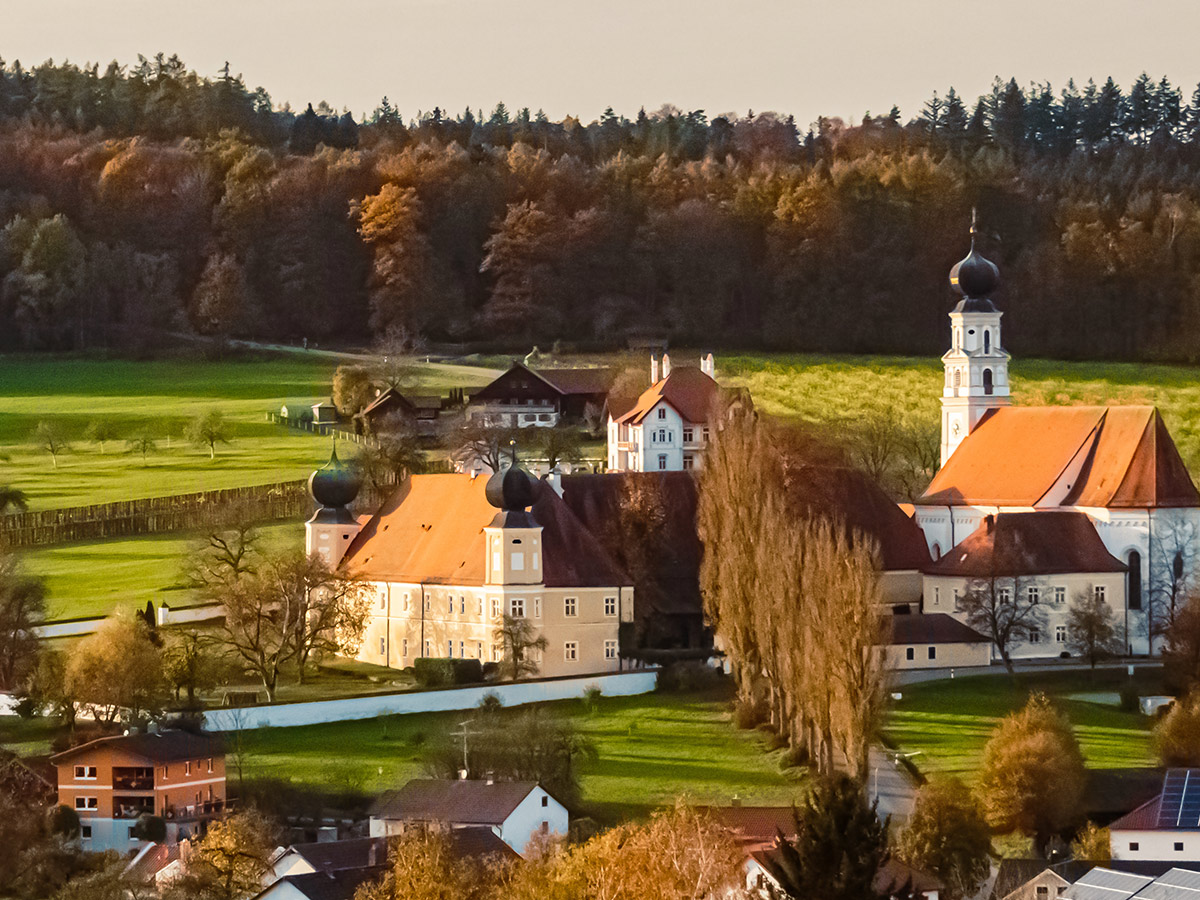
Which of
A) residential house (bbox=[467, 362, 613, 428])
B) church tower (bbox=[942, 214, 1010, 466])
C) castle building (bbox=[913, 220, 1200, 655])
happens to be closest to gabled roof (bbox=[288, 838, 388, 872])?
castle building (bbox=[913, 220, 1200, 655])

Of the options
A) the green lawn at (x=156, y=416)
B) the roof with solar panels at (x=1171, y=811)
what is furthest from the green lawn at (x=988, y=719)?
the green lawn at (x=156, y=416)

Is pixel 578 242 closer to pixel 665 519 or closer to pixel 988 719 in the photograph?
pixel 665 519

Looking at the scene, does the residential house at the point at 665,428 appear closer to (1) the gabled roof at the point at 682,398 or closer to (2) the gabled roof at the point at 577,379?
(1) the gabled roof at the point at 682,398

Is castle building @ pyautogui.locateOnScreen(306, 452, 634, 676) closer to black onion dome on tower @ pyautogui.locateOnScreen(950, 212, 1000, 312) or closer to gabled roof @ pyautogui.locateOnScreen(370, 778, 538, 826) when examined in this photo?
gabled roof @ pyautogui.locateOnScreen(370, 778, 538, 826)

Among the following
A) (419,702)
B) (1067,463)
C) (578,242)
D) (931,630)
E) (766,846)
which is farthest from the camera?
(578,242)

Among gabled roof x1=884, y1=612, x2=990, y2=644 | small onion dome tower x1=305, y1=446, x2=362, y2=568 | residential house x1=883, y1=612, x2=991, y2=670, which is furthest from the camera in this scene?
small onion dome tower x1=305, y1=446, x2=362, y2=568

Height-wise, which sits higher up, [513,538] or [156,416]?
[156,416]

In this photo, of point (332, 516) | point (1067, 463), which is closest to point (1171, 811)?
point (1067, 463)
